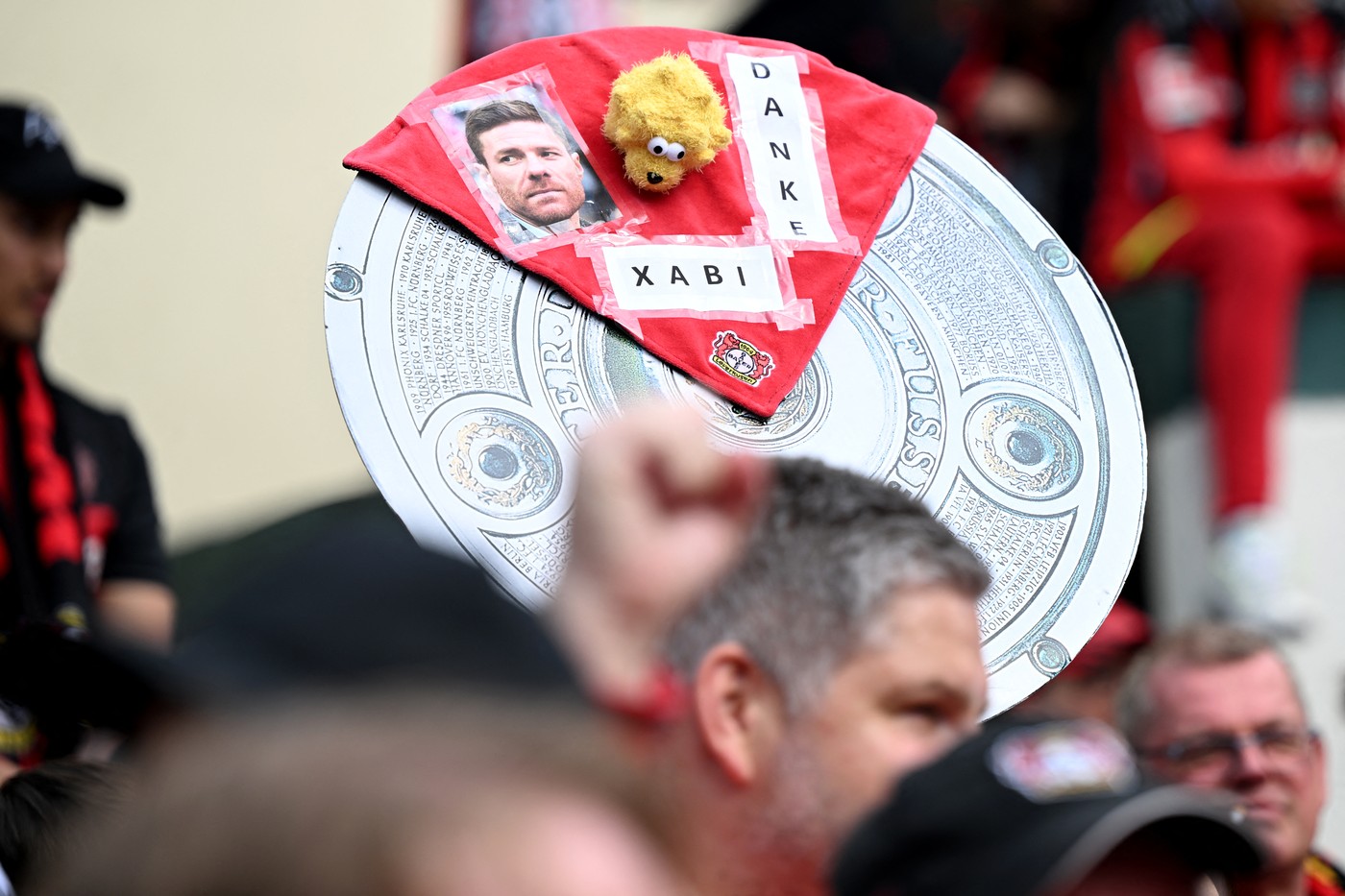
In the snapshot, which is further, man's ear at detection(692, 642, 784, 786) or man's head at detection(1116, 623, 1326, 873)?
man's head at detection(1116, 623, 1326, 873)

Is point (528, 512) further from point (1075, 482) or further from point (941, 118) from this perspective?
point (941, 118)

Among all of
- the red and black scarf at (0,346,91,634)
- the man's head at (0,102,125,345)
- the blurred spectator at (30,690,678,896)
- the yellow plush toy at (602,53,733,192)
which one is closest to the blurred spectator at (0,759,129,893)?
the red and black scarf at (0,346,91,634)

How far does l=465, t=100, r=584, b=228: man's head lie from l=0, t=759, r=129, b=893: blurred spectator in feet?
2.15

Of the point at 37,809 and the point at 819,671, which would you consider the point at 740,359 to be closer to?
the point at 819,671

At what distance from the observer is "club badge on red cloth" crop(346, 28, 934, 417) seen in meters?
1.66

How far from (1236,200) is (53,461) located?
107 inches

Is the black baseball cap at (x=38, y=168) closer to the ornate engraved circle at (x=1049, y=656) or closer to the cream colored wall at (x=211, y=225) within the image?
the ornate engraved circle at (x=1049, y=656)

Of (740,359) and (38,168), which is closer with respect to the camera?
(740,359)

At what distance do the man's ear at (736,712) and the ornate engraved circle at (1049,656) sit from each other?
1.31ft

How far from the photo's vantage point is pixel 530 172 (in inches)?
67.0

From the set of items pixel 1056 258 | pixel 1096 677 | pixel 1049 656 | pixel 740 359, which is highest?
pixel 1056 258

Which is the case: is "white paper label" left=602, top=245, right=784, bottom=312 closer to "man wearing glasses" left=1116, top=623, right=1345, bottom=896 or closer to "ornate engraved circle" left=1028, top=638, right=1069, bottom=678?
"ornate engraved circle" left=1028, top=638, right=1069, bottom=678

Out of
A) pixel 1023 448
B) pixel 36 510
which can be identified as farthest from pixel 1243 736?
pixel 36 510

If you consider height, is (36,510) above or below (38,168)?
below
